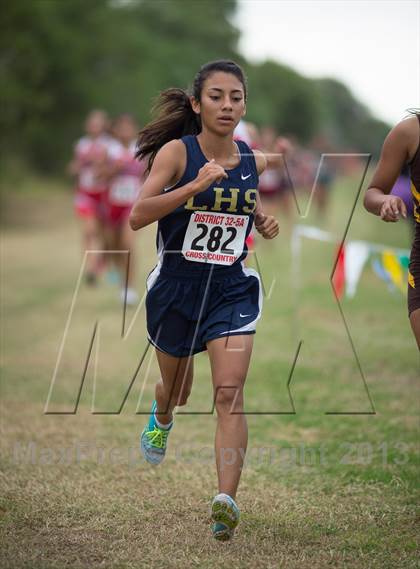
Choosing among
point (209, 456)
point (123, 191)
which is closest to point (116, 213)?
point (123, 191)

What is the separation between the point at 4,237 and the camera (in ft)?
74.4

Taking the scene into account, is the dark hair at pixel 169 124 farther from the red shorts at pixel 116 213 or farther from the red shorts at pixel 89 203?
the red shorts at pixel 89 203

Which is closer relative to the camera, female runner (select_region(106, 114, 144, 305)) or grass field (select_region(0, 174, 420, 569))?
grass field (select_region(0, 174, 420, 569))

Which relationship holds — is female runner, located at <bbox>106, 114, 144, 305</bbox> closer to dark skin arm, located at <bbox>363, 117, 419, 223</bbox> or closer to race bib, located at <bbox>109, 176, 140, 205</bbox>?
race bib, located at <bbox>109, 176, 140, 205</bbox>

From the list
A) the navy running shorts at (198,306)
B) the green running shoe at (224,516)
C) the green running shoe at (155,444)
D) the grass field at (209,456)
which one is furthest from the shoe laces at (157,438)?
→ the green running shoe at (224,516)

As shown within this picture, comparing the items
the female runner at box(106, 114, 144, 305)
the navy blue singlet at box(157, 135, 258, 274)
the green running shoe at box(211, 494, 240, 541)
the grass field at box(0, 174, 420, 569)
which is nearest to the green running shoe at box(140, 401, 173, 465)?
the grass field at box(0, 174, 420, 569)

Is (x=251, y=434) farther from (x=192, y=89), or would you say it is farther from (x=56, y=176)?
(x=56, y=176)

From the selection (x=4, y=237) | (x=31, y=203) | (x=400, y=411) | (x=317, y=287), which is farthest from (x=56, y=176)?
(x=400, y=411)

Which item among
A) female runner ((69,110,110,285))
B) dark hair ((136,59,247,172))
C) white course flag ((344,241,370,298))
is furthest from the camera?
female runner ((69,110,110,285))

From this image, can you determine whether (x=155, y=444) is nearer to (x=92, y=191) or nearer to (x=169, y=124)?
(x=169, y=124)

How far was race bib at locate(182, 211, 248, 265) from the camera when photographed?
4.14 meters

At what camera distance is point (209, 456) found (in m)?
5.36

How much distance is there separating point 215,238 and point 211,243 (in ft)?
0.10

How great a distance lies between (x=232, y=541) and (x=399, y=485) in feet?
3.93
